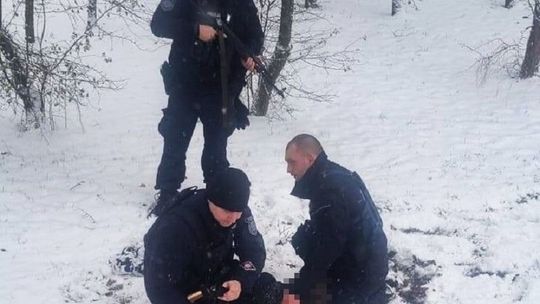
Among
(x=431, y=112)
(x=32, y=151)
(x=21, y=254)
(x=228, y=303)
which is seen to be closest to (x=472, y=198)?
(x=431, y=112)

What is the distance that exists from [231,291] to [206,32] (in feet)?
7.39

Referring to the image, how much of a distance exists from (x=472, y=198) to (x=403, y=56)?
736 cm

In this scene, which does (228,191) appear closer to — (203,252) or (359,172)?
(203,252)

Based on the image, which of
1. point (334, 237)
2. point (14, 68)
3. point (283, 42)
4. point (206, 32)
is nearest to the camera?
point (334, 237)

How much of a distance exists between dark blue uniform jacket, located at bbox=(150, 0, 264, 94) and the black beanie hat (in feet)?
5.95

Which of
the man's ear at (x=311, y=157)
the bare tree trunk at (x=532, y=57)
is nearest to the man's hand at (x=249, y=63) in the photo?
the man's ear at (x=311, y=157)

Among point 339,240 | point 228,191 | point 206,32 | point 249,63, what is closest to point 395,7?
point 249,63

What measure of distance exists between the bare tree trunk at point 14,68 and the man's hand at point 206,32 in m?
3.09

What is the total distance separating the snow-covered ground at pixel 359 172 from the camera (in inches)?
198

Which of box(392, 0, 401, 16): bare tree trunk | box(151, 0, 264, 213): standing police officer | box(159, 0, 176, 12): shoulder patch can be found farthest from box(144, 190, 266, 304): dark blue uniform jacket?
box(392, 0, 401, 16): bare tree trunk

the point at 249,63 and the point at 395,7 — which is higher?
the point at 395,7

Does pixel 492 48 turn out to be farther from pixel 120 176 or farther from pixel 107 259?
pixel 107 259

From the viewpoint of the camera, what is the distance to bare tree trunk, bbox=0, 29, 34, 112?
6875 mm

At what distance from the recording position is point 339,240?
3859 millimetres
